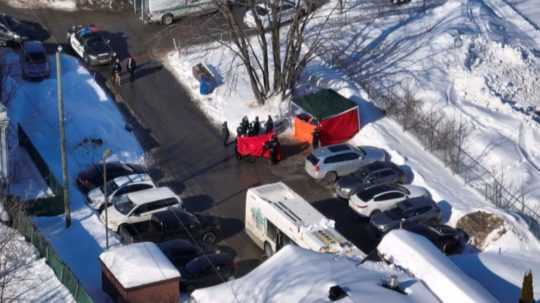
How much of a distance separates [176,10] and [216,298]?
2533cm

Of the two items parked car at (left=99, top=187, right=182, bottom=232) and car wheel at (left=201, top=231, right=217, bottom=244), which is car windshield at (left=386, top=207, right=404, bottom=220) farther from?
parked car at (left=99, top=187, right=182, bottom=232)

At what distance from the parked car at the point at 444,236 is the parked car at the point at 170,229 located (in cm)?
682

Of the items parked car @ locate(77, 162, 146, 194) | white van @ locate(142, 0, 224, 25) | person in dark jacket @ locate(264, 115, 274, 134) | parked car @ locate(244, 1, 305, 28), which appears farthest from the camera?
white van @ locate(142, 0, 224, 25)

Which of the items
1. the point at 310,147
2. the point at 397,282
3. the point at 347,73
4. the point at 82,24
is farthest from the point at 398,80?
the point at 397,282

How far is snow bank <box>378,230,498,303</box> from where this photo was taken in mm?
30969

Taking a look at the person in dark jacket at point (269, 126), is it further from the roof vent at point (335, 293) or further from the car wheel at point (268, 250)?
the roof vent at point (335, 293)

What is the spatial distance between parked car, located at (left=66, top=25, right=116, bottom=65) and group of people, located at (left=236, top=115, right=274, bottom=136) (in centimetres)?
850

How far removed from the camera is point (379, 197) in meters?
40.2

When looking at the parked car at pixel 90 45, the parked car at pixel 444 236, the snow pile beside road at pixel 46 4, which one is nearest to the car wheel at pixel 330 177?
the parked car at pixel 444 236

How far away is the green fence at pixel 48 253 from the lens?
111ft

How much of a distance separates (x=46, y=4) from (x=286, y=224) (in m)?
24.0

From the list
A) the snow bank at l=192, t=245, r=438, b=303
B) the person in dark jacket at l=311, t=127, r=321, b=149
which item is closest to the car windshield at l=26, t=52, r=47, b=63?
the person in dark jacket at l=311, t=127, r=321, b=149

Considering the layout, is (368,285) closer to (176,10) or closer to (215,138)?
(215,138)

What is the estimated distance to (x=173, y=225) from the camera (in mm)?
38094
